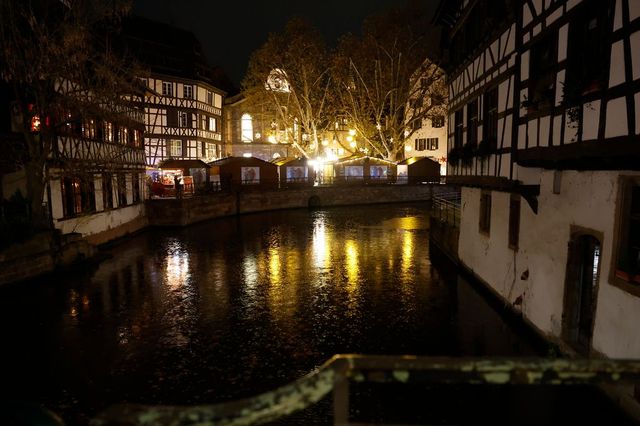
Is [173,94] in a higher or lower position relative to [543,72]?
higher

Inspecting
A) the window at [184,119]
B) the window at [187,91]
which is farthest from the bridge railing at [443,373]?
the window at [187,91]

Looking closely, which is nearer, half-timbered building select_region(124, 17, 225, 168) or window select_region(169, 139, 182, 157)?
half-timbered building select_region(124, 17, 225, 168)

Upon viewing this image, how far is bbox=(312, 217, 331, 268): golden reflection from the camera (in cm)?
1969

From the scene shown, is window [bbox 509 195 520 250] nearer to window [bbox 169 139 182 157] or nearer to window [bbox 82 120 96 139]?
window [bbox 82 120 96 139]

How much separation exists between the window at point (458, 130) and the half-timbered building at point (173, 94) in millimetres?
32976

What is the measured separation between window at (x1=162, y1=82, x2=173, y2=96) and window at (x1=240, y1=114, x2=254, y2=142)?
13650 mm

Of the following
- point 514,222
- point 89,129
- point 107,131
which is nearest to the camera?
point 514,222

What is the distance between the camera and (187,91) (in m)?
48.1

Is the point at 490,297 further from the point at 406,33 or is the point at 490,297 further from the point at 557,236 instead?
the point at 406,33

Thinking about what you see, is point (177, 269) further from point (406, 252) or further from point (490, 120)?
point (490, 120)

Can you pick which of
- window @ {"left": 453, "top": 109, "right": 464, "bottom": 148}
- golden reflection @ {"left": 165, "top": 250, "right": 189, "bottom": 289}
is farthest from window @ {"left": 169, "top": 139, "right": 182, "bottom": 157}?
window @ {"left": 453, "top": 109, "right": 464, "bottom": 148}

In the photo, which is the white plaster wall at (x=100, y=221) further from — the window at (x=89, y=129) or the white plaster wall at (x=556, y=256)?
the white plaster wall at (x=556, y=256)

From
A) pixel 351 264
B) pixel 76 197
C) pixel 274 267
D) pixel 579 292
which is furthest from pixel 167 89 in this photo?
pixel 579 292

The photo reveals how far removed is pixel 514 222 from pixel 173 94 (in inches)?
1635
